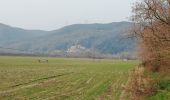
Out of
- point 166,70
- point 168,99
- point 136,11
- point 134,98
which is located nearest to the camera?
point 168,99

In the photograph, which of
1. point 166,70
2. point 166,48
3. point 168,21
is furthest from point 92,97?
point 166,70

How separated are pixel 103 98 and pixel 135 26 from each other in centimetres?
925

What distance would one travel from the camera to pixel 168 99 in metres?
22.2

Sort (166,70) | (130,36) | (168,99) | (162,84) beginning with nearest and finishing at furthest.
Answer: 1. (168,99)
2. (162,84)
3. (130,36)
4. (166,70)

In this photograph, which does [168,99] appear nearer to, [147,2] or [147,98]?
[147,98]

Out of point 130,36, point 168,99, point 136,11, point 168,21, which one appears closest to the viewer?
point 168,99

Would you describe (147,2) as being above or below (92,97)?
above

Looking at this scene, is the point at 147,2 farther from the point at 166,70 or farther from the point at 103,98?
the point at 166,70

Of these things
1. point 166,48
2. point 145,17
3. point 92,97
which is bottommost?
point 92,97

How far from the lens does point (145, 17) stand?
28.4 meters

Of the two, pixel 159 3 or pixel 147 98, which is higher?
pixel 159 3

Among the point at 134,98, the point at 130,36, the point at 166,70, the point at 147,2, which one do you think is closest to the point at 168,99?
the point at 134,98

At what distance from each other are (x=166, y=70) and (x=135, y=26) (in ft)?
28.3

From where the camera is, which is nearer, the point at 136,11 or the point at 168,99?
the point at 168,99
